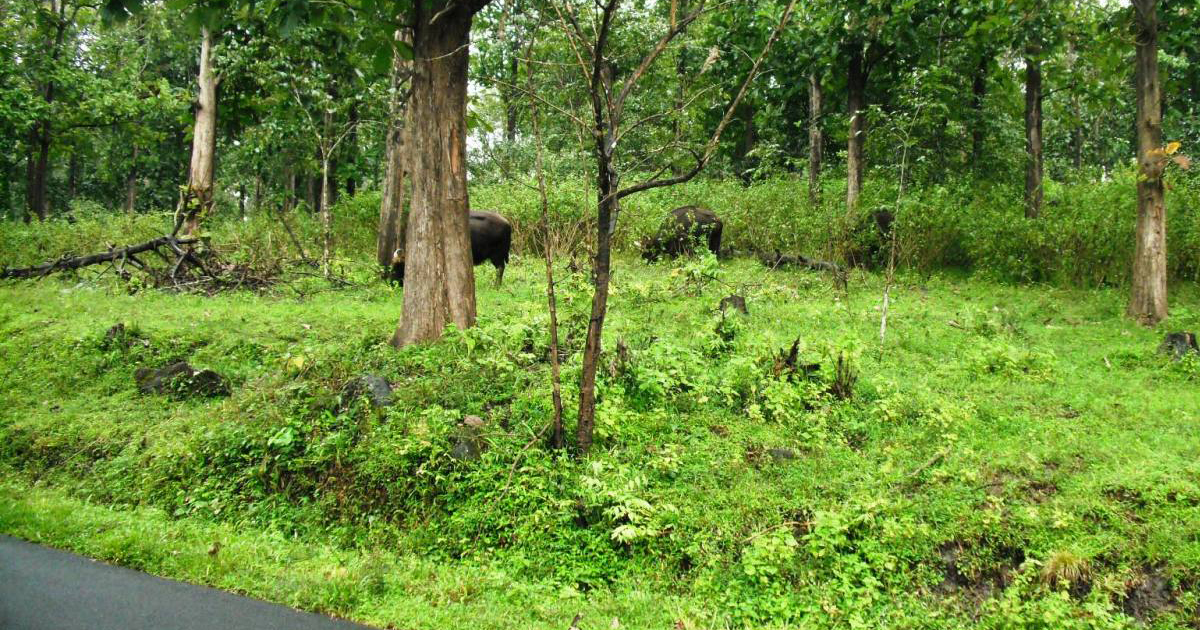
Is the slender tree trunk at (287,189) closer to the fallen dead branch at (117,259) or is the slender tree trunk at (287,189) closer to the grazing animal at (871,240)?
the fallen dead branch at (117,259)

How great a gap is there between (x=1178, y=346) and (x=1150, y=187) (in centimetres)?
250

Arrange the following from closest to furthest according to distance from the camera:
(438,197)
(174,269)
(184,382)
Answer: (184,382)
(438,197)
(174,269)

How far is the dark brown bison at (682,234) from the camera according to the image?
14.9 metres

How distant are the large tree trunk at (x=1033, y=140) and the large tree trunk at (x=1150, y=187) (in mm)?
3937

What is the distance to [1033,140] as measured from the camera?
1387 centimetres

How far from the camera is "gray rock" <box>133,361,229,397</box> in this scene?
23.7 ft

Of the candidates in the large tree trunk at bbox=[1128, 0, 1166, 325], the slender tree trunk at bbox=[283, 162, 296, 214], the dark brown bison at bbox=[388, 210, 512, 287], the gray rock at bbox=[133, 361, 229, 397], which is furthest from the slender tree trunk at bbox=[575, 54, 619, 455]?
the slender tree trunk at bbox=[283, 162, 296, 214]

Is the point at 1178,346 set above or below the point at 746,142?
below

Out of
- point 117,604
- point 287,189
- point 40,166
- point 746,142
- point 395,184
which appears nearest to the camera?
point 117,604

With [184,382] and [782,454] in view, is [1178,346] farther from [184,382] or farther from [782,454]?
[184,382]

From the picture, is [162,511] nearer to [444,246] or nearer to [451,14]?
[444,246]

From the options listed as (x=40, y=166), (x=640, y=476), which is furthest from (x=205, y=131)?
(x=640, y=476)

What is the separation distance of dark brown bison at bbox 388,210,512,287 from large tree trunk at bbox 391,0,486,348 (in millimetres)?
3961

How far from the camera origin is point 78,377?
783 cm
